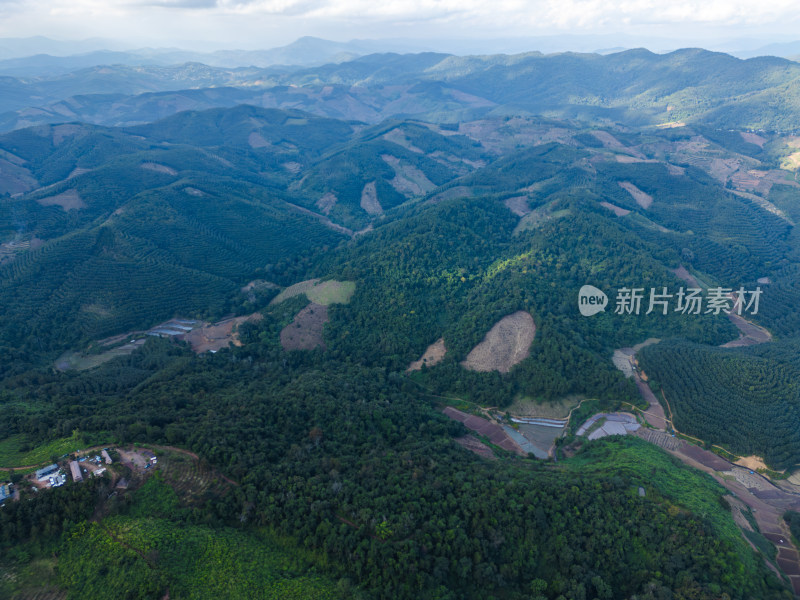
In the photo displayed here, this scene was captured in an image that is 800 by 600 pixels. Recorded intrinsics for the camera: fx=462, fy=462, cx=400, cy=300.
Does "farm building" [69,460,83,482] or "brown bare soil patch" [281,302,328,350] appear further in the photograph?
"brown bare soil patch" [281,302,328,350]

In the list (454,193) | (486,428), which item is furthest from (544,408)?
(454,193)

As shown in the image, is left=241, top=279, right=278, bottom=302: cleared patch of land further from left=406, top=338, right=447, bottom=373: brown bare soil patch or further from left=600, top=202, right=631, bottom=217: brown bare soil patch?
left=600, top=202, right=631, bottom=217: brown bare soil patch

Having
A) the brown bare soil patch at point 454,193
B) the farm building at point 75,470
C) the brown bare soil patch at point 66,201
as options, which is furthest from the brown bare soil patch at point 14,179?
the farm building at point 75,470

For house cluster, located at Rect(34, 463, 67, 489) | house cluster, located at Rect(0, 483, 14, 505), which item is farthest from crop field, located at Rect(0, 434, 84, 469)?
house cluster, located at Rect(0, 483, 14, 505)

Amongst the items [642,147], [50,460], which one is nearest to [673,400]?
[50,460]

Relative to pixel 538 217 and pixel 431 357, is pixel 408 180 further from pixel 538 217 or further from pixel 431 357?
pixel 431 357
